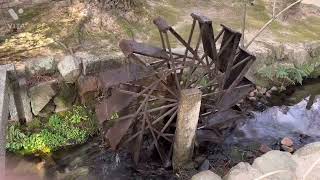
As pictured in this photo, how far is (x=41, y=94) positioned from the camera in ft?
22.5

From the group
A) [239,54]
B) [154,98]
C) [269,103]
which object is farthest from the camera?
[269,103]

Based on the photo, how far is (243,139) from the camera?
732cm

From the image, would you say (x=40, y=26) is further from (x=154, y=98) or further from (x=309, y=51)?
(x=309, y=51)

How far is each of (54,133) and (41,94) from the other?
698 millimetres

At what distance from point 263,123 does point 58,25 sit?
4430mm

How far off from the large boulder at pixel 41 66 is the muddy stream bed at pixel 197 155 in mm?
1379

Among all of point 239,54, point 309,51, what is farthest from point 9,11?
point 309,51

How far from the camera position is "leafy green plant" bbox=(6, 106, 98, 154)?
6.69 meters

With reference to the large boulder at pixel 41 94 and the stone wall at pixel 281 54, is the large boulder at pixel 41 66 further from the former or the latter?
the stone wall at pixel 281 54

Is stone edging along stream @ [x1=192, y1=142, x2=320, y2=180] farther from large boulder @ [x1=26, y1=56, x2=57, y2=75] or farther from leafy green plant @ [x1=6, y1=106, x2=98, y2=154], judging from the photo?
large boulder @ [x1=26, y1=56, x2=57, y2=75]

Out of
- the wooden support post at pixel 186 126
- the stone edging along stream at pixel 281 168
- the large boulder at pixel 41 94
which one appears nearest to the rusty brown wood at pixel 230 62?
the wooden support post at pixel 186 126

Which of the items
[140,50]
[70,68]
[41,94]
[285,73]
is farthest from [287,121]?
[41,94]

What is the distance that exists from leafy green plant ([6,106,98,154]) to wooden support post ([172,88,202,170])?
167 cm

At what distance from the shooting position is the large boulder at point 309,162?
5.01 meters
